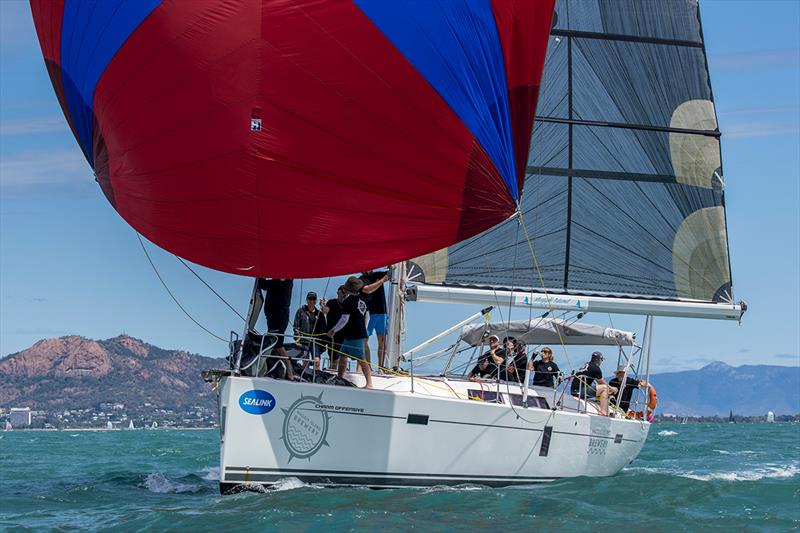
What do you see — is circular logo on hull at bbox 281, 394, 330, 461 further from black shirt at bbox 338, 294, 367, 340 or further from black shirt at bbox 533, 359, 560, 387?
black shirt at bbox 533, 359, 560, 387

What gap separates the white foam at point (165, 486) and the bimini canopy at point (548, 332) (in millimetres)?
4758

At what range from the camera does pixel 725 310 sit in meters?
17.0

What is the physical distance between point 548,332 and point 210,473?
584cm

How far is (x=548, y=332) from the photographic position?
55.8 feet

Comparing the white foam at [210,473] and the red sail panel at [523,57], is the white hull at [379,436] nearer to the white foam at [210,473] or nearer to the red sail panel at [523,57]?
the red sail panel at [523,57]

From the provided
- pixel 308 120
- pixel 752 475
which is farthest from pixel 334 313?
pixel 752 475

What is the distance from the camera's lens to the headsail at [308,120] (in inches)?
429

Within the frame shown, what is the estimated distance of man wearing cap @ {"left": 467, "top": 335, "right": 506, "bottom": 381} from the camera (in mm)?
15242

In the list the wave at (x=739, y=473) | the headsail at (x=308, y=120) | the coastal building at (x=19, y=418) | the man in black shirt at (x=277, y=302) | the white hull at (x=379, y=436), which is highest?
the headsail at (x=308, y=120)

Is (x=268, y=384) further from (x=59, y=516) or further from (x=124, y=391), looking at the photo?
(x=124, y=391)

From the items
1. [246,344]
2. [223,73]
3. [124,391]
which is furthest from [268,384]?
[124,391]

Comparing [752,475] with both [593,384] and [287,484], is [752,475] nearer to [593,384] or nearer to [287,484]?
[593,384]

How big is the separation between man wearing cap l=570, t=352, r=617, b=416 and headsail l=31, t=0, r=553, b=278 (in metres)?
4.26

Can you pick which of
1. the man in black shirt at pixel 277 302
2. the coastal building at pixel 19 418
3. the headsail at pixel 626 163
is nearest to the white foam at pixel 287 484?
the man in black shirt at pixel 277 302
